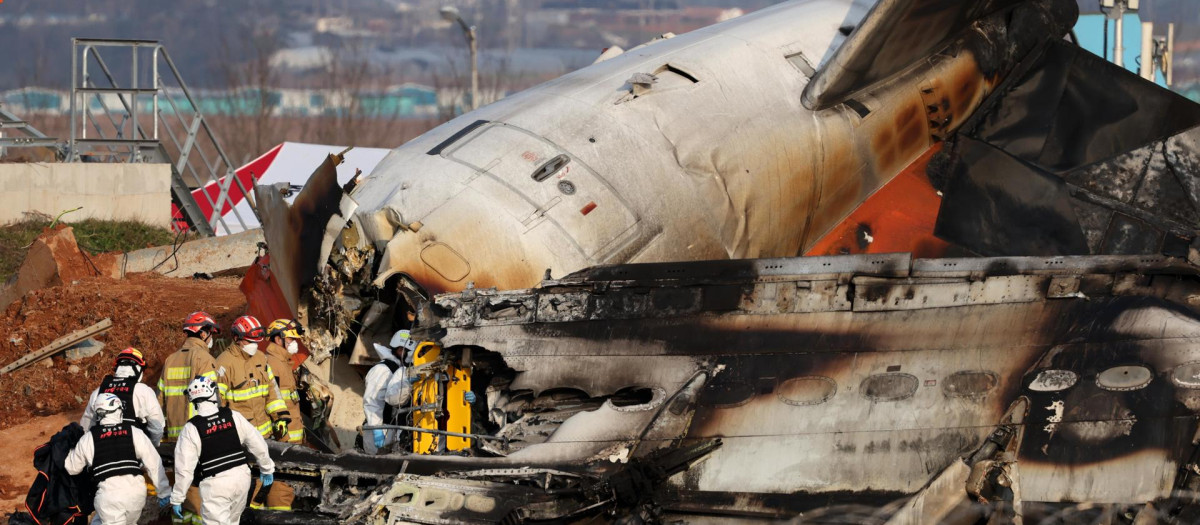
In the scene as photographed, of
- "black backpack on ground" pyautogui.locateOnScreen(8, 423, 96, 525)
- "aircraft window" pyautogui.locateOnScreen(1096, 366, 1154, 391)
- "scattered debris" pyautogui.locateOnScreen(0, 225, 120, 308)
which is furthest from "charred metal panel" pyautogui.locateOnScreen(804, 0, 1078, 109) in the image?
"scattered debris" pyautogui.locateOnScreen(0, 225, 120, 308)

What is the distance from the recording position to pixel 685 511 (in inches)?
342

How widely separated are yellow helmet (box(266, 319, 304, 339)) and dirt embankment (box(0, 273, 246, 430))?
4.32 m

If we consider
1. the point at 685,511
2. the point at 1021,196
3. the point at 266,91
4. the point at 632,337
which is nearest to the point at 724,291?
the point at 632,337

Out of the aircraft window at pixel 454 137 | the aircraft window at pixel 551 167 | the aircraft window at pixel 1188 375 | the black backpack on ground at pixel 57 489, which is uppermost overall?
the aircraft window at pixel 454 137

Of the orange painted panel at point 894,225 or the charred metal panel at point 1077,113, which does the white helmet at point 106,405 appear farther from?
the charred metal panel at point 1077,113

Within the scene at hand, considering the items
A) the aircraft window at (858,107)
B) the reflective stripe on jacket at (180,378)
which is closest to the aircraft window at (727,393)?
the reflective stripe on jacket at (180,378)

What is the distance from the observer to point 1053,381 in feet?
29.7

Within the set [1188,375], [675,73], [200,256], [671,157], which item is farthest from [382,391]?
[200,256]

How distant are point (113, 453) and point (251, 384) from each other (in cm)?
154

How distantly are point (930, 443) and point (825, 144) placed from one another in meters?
4.91

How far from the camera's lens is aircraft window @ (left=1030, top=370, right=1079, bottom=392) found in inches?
355

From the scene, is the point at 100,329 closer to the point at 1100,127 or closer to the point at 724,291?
the point at 724,291

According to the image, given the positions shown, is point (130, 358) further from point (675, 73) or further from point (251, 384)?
point (675, 73)

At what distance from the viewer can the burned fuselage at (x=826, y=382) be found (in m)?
8.80
